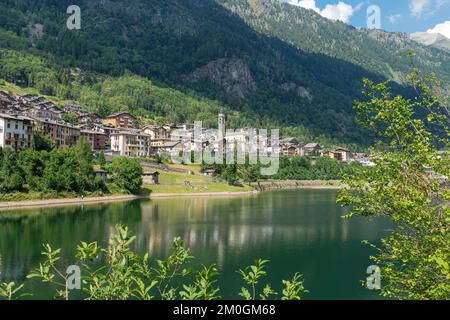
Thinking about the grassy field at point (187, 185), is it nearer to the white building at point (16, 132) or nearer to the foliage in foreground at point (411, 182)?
the white building at point (16, 132)

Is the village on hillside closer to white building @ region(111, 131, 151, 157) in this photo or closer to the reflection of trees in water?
white building @ region(111, 131, 151, 157)

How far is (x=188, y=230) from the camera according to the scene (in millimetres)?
49281

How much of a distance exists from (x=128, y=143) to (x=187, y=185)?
32.5 m

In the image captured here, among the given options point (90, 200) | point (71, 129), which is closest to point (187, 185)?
point (90, 200)

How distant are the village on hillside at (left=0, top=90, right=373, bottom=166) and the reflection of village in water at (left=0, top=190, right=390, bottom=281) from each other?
24.4 meters

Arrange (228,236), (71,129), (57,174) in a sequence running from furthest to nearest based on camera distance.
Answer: (71,129) → (57,174) → (228,236)

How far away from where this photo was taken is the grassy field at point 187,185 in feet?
295

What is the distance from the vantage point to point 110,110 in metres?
161

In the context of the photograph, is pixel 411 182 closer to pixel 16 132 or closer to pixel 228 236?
pixel 228 236

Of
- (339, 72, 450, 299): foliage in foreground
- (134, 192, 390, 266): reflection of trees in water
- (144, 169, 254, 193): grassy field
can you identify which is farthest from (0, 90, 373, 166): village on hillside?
(339, 72, 450, 299): foliage in foreground

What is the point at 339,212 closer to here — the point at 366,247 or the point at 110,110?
the point at 366,247

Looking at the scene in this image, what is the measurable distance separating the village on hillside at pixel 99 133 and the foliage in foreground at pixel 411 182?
7050 cm

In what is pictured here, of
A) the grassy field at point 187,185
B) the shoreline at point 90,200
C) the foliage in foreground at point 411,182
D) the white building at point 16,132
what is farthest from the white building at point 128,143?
the foliage in foreground at point 411,182

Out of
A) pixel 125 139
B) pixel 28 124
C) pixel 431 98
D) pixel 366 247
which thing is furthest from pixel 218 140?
pixel 431 98
